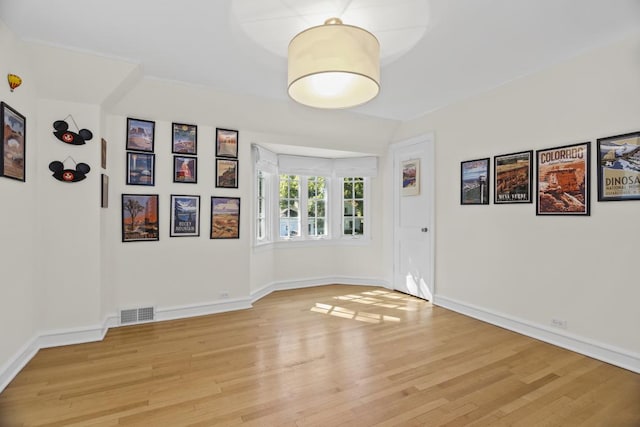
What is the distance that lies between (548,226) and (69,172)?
473cm

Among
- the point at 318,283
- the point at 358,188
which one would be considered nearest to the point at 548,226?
the point at 358,188

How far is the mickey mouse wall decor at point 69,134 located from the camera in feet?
9.83

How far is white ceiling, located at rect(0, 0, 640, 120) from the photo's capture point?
2246 millimetres

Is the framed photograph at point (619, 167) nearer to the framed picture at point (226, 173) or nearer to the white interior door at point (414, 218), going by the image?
the white interior door at point (414, 218)

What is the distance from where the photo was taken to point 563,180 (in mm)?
3059

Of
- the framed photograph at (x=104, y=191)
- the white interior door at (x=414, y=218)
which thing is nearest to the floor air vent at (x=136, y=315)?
the framed photograph at (x=104, y=191)

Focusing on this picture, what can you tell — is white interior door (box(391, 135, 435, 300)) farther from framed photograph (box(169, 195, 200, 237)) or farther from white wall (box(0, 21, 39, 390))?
white wall (box(0, 21, 39, 390))

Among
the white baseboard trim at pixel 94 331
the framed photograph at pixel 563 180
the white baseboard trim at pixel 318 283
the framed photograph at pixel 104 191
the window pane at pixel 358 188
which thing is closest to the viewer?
the white baseboard trim at pixel 94 331

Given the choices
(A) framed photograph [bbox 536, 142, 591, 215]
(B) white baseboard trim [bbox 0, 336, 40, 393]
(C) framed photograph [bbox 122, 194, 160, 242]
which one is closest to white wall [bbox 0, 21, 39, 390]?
(B) white baseboard trim [bbox 0, 336, 40, 393]

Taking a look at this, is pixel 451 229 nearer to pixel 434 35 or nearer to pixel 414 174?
pixel 414 174

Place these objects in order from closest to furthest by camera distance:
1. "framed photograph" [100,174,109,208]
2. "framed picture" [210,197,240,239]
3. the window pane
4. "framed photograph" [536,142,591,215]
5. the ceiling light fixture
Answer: the ceiling light fixture → "framed photograph" [536,142,591,215] → "framed photograph" [100,174,109,208] → "framed picture" [210,197,240,239] → the window pane

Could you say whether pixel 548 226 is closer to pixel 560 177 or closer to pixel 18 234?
A: pixel 560 177

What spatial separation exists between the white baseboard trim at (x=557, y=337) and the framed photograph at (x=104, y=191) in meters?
4.27

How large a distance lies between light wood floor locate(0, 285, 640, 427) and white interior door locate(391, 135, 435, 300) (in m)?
1.15
